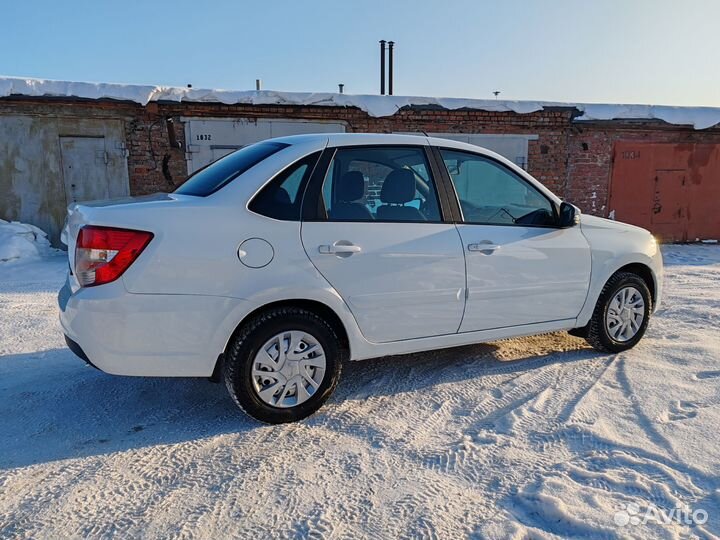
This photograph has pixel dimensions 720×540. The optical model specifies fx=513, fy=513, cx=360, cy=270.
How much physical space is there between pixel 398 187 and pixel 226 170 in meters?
1.09

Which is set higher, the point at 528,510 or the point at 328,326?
the point at 328,326

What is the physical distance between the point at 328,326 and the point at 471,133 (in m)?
8.57

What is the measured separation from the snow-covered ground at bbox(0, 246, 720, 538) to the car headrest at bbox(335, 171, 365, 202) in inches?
51.0

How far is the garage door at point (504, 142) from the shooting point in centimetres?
1059

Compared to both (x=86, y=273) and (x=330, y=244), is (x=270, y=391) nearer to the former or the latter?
(x=330, y=244)

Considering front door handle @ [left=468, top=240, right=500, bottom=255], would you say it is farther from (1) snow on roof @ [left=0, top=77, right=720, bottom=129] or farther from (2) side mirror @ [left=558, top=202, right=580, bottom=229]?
(1) snow on roof @ [left=0, top=77, right=720, bottom=129]

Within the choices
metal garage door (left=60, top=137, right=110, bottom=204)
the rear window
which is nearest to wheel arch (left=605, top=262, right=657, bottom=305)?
the rear window

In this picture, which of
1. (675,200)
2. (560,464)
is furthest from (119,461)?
(675,200)

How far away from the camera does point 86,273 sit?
2625 mm

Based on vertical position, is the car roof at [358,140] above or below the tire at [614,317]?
above

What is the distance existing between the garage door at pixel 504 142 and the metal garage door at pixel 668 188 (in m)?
2.16

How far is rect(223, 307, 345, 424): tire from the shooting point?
2826 millimetres

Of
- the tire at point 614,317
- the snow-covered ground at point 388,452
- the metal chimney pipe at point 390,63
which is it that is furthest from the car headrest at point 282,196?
the metal chimney pipe at point 390,63

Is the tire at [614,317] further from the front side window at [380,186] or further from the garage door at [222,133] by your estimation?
the garage door at [222,133]
